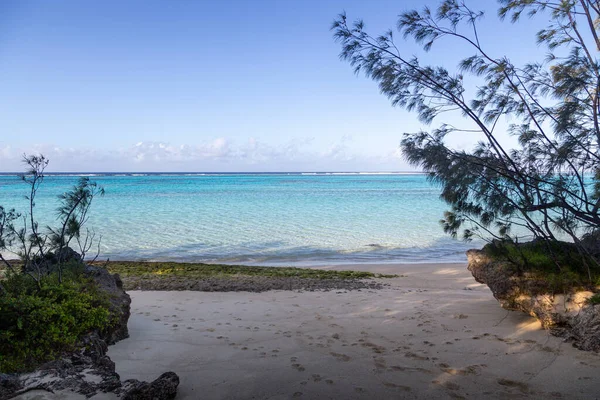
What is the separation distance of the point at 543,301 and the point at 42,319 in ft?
19.4

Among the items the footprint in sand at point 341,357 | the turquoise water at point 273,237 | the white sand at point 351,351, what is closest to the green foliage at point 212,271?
the turquoise water at point 273,237

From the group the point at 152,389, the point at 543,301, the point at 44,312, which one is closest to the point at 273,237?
the point at 543,301

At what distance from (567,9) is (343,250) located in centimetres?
1214

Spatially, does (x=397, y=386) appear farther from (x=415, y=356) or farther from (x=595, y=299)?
(x=595, y=299)

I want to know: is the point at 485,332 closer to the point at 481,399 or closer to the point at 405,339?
the point at 405,339

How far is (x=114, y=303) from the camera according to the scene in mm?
5398

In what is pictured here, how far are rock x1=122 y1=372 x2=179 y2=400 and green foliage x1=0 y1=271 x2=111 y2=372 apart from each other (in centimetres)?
107

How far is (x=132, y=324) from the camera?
6.20 metres

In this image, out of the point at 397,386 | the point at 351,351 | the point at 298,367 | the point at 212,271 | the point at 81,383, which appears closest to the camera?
the point at 81,383

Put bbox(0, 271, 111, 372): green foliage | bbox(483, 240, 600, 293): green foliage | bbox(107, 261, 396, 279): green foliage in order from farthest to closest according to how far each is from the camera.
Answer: bbox(107, 261, 396, 279): green foliage
bbox(483, 240, 600, 293): green foliage
bbox(0, 271, 111, 372): green foliage

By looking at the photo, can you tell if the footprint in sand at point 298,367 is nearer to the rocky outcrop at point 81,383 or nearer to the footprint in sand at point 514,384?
the rocky outcrop at point 81,383

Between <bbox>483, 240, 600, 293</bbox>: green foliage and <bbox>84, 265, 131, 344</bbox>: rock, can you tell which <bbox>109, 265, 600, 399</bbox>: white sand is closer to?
<bbox>84, 265, 131, 344</bbox>: rock

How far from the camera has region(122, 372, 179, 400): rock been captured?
334 centimetres

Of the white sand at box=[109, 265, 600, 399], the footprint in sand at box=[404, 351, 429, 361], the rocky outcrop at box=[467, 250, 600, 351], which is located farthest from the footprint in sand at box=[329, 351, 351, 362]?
the rocky outcrop at box=[467, 250, 600, 351]
